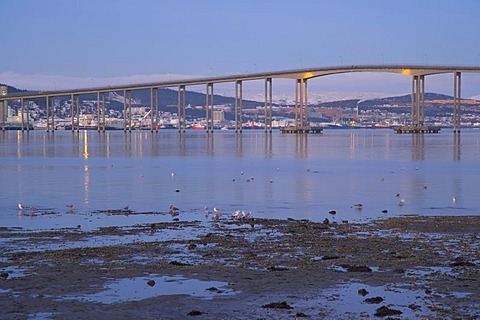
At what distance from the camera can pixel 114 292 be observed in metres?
10.5

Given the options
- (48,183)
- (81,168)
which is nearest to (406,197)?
(48,183)

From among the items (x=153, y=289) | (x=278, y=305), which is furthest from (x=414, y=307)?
(x=153, y=289)

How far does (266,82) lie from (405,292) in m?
129

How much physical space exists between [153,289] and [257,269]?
1885mm

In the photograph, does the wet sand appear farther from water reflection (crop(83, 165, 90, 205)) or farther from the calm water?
water reflection (crop(83, 165, 90, 205))

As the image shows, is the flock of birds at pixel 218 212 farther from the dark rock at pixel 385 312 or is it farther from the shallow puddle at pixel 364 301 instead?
the dark rock at pixel 385 312

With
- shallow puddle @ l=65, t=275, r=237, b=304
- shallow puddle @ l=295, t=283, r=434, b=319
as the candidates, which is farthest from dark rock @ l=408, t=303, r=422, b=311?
shallow puddle @ l=65, t=275, r=237, b=304

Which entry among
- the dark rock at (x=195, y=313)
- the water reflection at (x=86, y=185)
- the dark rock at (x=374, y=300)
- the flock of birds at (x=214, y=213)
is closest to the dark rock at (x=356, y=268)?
the dark rock at (x=374, y=300)

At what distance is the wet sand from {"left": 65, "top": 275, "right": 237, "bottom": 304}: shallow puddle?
0.24 ft

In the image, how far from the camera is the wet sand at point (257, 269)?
961 cm

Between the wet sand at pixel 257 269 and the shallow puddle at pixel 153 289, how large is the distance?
0.24 feet

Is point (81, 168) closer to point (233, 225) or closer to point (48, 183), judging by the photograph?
point (48, 183)

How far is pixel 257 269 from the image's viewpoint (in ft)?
39.2

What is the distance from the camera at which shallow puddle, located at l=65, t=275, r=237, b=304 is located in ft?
33.4
